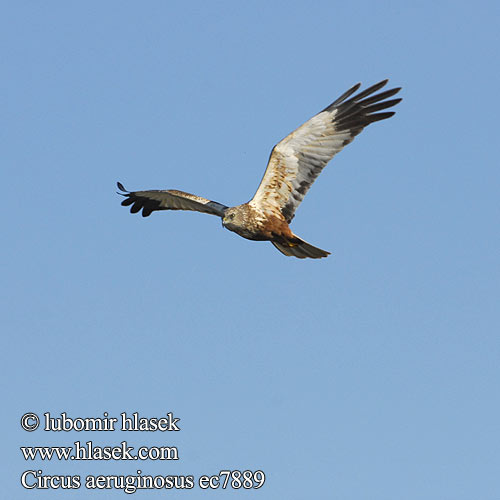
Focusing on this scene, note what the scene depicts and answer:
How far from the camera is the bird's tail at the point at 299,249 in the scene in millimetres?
16531

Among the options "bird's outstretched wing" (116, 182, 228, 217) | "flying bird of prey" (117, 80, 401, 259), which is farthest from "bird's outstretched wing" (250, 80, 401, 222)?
"bird's outstretched wing" (116, 182, 228, 217)

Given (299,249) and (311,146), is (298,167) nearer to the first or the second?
(311,146)

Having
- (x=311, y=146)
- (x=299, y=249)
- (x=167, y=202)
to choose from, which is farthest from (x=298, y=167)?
(x=167, y=202)

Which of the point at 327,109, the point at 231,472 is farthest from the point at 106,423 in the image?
the point at 327,109

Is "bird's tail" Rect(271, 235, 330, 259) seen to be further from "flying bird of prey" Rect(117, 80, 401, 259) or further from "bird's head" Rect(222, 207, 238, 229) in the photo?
"bird's head" Rect(222, 207, 238, 229)

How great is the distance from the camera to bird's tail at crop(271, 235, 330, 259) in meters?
16.5

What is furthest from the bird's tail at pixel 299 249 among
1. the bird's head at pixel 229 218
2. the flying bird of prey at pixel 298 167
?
the bird's head at pixel 229 218

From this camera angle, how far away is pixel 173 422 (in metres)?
17.5

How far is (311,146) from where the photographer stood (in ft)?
55.0

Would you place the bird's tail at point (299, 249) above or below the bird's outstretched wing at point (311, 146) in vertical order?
below

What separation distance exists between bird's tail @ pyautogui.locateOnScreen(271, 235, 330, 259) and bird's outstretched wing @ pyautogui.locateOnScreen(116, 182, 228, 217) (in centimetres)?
162

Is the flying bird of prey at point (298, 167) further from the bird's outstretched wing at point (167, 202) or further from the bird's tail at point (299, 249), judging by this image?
the bird's outstretched wing at point (167, 202)

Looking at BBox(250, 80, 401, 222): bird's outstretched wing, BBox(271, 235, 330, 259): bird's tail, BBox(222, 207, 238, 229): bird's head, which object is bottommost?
BBox(271, 235, 330, 259): bird's tail

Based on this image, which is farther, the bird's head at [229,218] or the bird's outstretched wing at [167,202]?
the bird's outstretched wing at [167,202]
